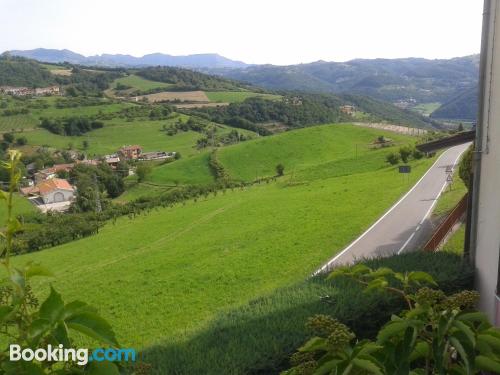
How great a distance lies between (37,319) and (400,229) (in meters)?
19.2

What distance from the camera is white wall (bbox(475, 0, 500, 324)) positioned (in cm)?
563

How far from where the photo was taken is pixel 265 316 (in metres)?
5.56

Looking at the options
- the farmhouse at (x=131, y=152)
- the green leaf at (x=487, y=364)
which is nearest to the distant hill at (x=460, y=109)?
the farmhouse at (x=131, y=152)

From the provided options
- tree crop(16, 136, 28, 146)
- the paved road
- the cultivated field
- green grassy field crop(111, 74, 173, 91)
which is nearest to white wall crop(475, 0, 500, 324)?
the paved road

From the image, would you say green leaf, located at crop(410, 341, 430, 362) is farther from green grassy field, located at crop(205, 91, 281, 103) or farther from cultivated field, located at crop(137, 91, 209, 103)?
cultivated field, located at crop(137, 91, 209, 103)

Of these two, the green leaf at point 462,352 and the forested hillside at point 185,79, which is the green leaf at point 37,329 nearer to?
the green leaf at point 462,352

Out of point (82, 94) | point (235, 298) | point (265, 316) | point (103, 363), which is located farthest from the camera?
point (82, 94)

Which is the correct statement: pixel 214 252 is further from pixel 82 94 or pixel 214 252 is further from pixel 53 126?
pixel 82 94

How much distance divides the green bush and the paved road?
21.5ft

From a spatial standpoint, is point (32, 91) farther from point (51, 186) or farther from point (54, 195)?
point (51, 186)

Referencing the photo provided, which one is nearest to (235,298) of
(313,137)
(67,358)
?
(67,358)

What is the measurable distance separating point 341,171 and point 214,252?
26922 millimetres

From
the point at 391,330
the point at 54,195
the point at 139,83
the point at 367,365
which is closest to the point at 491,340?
A: the point at 391,330

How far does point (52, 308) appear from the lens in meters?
1.39
